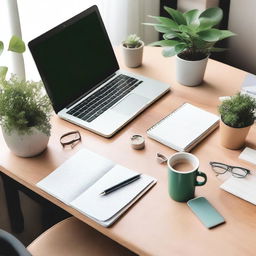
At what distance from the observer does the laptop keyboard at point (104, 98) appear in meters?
1.51

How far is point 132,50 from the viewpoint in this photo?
1.69 metres

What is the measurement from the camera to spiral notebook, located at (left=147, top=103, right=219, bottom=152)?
137cm

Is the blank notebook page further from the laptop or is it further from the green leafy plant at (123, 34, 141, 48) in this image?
the green leafy plant at (123, 34, 141, 48)

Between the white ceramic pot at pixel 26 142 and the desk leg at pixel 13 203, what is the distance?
339 millimetres

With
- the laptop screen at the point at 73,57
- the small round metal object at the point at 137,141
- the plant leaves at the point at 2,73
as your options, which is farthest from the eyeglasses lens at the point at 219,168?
the plant leaves at the point at 2,73

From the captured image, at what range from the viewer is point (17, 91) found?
128 centimetres

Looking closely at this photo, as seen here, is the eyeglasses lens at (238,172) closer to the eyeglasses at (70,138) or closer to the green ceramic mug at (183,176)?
the green ceramic mug at (183,176)

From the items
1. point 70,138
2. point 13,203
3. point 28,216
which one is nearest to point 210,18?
point 70,138

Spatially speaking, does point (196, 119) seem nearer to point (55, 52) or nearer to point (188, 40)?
point (188, 40)

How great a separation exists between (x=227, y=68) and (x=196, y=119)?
1.25 ft

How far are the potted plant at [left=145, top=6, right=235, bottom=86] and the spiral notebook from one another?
162 mm

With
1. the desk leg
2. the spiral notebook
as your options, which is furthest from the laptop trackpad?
the desk leg

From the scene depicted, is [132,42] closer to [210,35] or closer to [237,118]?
[210,35]

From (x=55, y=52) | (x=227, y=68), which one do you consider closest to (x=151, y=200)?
(x=55, y=52)
